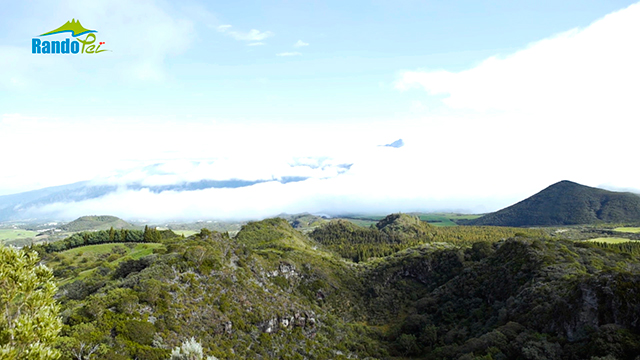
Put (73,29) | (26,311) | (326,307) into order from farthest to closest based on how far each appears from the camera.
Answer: (326,307), (73,29), (26,311)

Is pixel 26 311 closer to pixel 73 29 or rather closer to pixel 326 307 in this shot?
pixel 73 29

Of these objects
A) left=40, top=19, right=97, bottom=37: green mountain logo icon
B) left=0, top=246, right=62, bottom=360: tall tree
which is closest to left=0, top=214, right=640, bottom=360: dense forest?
left=0, top=246, right=62, bottom=360: tall tree

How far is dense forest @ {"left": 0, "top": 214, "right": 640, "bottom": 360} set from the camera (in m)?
48.8

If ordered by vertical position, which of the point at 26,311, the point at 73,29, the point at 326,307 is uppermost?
the point at 73,29

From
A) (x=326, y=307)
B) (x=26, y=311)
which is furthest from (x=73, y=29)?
(x=326, y=307)

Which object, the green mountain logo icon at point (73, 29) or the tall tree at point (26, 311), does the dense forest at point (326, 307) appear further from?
the green mountain logo icon at point (73, 29)

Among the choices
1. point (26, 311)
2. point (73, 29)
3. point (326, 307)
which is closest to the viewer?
point (26, 311)

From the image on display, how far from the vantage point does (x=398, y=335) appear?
9806cm

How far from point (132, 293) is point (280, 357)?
33.0 metres

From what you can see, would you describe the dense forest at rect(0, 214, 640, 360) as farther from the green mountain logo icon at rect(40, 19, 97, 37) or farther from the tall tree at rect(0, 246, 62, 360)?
the green mountain logo icon at rect(40, 19, 97, 37)

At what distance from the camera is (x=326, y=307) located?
379ft

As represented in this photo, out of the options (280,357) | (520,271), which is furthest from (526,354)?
(280,357)

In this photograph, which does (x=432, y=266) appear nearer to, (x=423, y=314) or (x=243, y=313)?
(x=423, y=314)

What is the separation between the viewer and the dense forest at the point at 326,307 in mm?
48750
